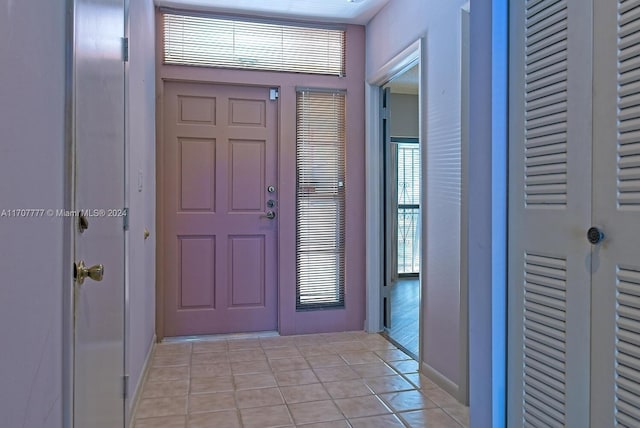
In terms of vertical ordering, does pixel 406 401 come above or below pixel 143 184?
below

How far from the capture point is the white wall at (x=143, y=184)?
2.25 m

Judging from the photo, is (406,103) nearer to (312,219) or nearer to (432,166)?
(312,219)

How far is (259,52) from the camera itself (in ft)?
11.9

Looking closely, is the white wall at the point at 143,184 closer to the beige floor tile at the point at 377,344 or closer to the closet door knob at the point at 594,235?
the beige floor tile at the point at 377,344

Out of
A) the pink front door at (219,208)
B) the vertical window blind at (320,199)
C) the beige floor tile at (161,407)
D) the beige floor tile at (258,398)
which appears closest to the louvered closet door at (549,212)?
the beige floor tile at (258,398)

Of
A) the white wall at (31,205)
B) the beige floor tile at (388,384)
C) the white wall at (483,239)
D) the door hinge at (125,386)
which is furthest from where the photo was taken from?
the beige floor tile at (388,384)

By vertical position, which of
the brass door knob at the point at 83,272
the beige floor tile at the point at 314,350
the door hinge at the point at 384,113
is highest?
the door hinge at the point at 384,113

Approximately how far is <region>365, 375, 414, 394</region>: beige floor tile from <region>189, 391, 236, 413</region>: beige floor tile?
83 cm

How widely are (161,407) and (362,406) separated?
108 cm

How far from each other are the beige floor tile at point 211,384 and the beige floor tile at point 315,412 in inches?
19.0

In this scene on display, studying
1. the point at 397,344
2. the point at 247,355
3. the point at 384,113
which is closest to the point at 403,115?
the point at 384,113

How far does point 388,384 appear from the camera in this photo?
266cm

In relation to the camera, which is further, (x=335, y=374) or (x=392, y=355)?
(x=392, y=355)

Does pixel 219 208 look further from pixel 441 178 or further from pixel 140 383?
pixel 441 178
